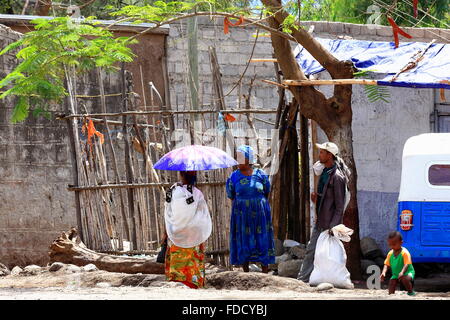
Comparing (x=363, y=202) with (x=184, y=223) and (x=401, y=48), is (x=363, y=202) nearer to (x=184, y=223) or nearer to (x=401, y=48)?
(x=401, y=48)

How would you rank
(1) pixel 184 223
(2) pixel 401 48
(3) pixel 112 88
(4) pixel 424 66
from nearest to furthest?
(1) pixel 184 223 → (4) pixel 424 66 → (2) pixel 401 48 → (3) pixel 112 88

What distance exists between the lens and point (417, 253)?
1073 cm

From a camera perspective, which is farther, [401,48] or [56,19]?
[401,48]

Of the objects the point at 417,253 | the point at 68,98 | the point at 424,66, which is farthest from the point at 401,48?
the point at 68,98

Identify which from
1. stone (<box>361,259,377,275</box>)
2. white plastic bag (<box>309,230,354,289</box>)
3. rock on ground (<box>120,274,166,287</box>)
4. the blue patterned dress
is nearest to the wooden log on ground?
rock on ground (<box>120,274,166,287</box>)

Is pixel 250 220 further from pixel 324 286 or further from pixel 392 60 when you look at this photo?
pixel 392 60

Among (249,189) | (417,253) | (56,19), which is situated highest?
(56,19)

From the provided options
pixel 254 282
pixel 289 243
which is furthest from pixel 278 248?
pixel 254 282

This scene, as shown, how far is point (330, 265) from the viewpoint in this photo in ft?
33.8

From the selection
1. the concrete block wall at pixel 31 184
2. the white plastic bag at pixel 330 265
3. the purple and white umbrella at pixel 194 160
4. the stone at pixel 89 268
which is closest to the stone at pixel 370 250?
the white plastic bag at pixel 330 265

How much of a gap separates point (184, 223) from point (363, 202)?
4061 millimetres

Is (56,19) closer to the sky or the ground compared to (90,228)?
closer to the sky

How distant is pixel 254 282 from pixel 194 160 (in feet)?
4.42

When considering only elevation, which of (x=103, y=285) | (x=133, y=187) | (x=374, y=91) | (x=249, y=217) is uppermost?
(x=374, y=91)
